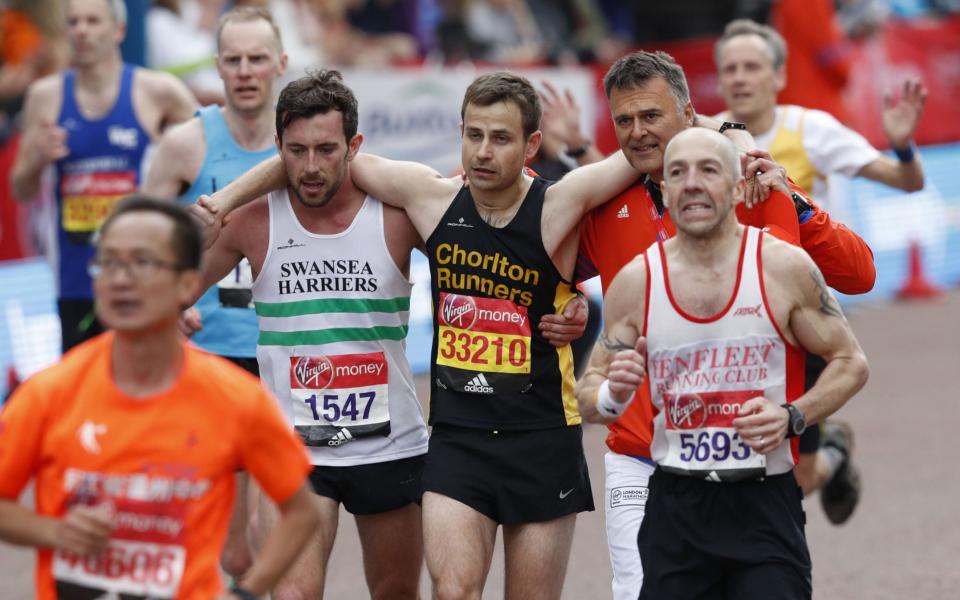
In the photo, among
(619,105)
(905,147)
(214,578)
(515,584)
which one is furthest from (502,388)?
(905,147)

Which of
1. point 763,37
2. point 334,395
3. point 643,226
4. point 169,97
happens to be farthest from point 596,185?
point 169,97

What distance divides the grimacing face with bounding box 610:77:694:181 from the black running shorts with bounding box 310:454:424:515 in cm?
144

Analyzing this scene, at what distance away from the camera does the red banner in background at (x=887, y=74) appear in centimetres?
1786

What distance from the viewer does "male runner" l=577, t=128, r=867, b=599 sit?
507cm

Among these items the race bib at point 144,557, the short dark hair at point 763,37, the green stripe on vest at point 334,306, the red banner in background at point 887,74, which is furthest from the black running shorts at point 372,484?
the red banner in background at point 887,74

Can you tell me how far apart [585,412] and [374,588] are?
155cm

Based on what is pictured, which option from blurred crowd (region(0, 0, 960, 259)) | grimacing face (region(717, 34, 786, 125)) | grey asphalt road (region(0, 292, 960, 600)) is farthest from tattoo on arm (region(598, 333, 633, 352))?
blurred crowd (region(0, 0, 960, 259))

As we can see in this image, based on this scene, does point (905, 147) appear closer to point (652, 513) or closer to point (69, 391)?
point (652, 513)

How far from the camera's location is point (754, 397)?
5.08 meters

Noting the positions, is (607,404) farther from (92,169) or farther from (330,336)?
(92,169)

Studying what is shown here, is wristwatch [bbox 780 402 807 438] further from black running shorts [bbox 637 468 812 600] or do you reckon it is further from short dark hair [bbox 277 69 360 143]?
short dark hair [bbox 277 69 360 143]

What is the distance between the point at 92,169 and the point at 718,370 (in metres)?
5.06

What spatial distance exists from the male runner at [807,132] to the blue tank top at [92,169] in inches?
125

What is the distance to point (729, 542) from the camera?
5109 mm
